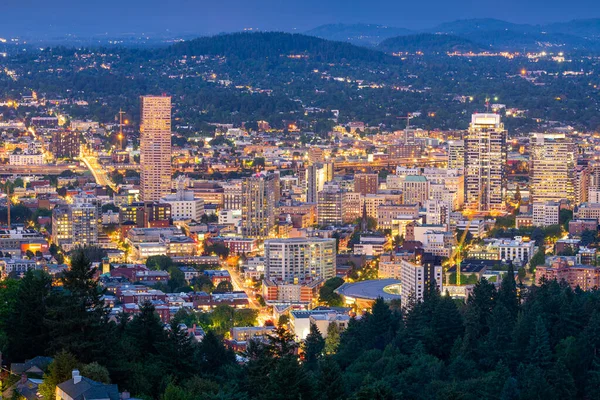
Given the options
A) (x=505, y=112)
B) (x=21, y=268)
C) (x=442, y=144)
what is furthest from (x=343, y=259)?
(x=505, y=112)

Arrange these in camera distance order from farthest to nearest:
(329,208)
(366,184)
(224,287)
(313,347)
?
(366,184), (329,208), (224,287), (313,347)

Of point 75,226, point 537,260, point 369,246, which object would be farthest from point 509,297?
point 75,226

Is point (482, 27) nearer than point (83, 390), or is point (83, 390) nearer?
point (83, 390)

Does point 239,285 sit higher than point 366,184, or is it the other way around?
point 366,184

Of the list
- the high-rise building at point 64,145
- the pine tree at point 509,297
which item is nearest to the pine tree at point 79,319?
the pine tree at point 509,297

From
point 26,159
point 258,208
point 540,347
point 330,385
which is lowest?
point 540,347

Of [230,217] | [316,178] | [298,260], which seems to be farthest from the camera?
[316,178]

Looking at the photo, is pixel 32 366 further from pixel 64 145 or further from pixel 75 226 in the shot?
pixel 64 145
